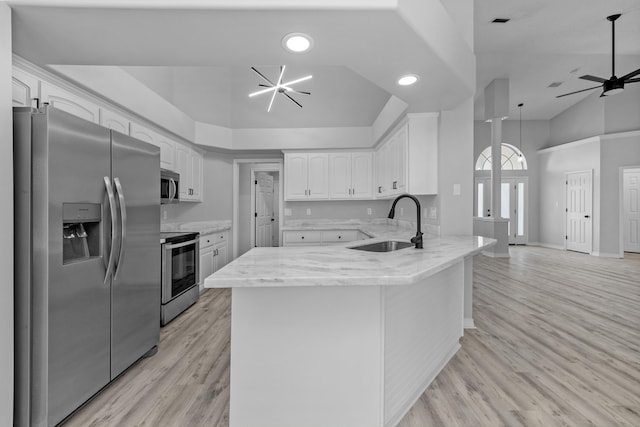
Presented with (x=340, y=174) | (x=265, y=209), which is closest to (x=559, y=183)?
(x=340, y=174)

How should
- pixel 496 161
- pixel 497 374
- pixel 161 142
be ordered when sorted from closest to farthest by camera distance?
pixel 497 374 < pixel 161 142 < pixel 496 161

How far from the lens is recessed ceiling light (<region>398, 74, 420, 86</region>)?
223 centimetres

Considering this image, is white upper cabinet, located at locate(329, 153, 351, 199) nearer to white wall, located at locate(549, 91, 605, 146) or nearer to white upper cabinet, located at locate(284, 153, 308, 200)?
white upper cabinet, located at locate(284, 153, 308, 200)

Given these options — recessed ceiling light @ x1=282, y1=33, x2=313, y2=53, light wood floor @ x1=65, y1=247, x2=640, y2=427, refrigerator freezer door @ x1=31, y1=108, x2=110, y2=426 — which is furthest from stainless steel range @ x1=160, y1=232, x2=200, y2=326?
recessed ceiling light @ x1=282, y1=33, x2=313, y2=53

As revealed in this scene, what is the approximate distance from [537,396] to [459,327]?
0.81 meters

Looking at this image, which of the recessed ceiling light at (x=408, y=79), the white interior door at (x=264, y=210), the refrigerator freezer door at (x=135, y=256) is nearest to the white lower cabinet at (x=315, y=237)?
the white interior door at (x=264, y=210)

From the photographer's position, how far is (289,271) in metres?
1.39

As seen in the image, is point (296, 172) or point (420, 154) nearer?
point (420, 154)

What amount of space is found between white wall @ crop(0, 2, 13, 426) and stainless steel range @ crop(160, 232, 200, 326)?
1.54 meters

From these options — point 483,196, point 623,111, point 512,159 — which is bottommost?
point 483,196

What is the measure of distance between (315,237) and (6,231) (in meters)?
4.19

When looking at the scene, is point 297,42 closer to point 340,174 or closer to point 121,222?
point 121,222

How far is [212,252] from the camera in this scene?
15.6 feet

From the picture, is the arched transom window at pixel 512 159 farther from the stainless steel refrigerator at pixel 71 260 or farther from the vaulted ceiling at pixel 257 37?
the stainless steel refrigerator at pixel 71 260
